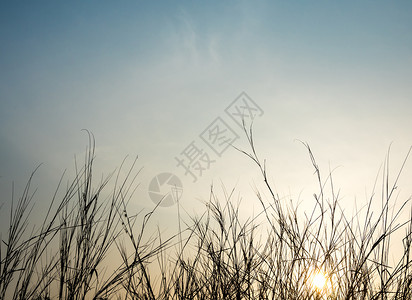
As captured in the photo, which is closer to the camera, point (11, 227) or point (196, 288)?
point (11, 227)

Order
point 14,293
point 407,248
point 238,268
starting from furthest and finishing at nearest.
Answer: point 238,268
point 407,248
point 14,293

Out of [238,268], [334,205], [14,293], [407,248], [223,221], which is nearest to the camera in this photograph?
[14,293]

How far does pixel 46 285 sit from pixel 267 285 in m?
1.15

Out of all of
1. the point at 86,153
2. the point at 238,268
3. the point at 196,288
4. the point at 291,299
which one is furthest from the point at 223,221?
the point at 86,153

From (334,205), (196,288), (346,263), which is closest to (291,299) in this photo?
(346,263)

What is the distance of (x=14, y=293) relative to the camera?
1.75 meters

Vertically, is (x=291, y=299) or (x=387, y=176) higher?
(x=387, y=176)

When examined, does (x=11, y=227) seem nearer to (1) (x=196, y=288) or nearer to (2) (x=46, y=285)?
(2) (x=46, y=285)

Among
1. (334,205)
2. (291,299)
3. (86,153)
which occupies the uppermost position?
(86,153)

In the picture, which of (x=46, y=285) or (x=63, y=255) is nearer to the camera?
(x=63, y=255)

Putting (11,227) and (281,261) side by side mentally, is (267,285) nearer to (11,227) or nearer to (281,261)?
(281,261)

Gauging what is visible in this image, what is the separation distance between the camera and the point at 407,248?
190 centimetres

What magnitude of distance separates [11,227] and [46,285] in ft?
1.26

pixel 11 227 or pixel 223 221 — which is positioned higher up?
pixel 223 221
